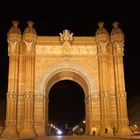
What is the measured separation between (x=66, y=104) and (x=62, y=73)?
4351 centimetres

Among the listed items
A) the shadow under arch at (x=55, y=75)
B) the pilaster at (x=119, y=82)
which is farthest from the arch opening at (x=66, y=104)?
the pilaster at (x=119, y=82)

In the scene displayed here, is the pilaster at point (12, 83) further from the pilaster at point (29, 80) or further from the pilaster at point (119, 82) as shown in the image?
the pilaster at point (119, 82)

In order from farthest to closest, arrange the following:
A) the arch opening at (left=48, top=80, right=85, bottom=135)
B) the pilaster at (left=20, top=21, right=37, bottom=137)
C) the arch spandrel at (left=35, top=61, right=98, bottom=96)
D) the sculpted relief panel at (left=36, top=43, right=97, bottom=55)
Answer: the arch opening at (left=48, top=80, right=85, bottom=135) → the sculpted relief panel at (left=36, top=43, right=97, bottom=55) → the arch spandrel at (left=35, top=61, right=98, bottom=96) → the pilaster at (left=20, top=21, right=37, bottom=137)

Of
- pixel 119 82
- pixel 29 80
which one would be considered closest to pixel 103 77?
pixel 119 82

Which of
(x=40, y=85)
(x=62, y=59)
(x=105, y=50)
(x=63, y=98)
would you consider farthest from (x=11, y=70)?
(x=63, y=98)

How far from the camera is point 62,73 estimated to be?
130ft

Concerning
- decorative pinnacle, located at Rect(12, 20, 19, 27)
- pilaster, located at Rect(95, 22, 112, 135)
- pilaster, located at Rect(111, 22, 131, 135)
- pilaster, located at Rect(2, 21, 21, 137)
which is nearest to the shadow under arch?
pilaster, located at Rect(95, 22, 112, 135)

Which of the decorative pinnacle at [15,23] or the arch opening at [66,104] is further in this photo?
the arch opening at [66,104]

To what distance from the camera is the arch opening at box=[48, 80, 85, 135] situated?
226 ft

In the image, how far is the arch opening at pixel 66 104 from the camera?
68.8 metres

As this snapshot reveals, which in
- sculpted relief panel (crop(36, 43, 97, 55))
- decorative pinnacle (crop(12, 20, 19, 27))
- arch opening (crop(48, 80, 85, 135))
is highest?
decorative pinnacle (crop(12, 20, 19, 27))

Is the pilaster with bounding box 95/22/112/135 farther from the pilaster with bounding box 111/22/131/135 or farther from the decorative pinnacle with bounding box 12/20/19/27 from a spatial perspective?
the decorative pinnacle with bounding box 12/20/19/27

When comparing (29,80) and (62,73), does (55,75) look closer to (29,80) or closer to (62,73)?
(62,73)

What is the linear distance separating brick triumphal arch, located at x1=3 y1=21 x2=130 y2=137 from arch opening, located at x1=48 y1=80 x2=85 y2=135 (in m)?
26.2
